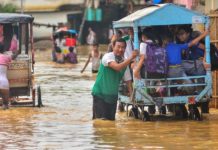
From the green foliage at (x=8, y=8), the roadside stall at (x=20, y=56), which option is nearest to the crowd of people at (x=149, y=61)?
the roadside stall at (x=20, y=56)

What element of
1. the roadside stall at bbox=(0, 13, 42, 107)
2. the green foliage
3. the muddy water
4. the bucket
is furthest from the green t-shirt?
the bucket

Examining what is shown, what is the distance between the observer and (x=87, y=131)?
12.4 meters

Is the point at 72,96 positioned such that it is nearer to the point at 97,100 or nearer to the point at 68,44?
the point at 97,100

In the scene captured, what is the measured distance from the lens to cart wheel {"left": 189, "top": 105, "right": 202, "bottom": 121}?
13.6 metres

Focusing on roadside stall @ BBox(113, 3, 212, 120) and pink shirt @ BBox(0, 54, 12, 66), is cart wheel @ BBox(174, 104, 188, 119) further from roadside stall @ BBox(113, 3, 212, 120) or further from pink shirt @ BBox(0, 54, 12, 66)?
pink shirt @ BBox(0, 54, 12, 66)

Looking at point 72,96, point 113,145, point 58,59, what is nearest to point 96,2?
point 58,59

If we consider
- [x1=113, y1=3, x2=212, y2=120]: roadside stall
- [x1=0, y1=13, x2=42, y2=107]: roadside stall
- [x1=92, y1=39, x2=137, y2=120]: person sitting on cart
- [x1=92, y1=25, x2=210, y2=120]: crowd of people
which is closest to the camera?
[x1=92, y1=39, x2=137, y2=120]: person sitting on cart

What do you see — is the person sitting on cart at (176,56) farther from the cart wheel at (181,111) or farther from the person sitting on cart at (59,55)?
the person sitting on cart at (59,55)

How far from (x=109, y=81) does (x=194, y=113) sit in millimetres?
1633

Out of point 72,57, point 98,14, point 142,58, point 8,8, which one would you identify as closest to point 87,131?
point 142,58

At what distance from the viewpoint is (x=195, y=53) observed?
45.9ft

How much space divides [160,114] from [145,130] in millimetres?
2355

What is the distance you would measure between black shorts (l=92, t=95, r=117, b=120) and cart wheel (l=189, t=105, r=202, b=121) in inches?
53.6

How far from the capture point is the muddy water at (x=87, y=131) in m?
11.0
